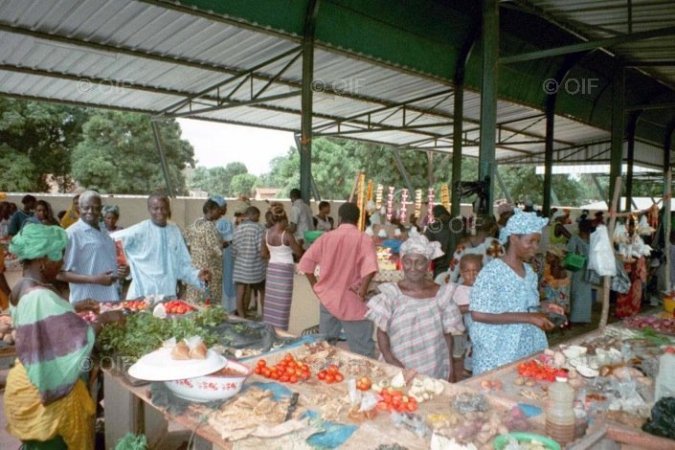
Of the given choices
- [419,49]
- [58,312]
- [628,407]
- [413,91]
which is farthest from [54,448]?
[413,91]

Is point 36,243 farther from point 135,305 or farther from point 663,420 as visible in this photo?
point 663,420

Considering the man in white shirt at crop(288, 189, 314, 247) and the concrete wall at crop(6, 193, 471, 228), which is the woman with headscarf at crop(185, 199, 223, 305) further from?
the concrete wall at crop(6, 193, 471, 228)

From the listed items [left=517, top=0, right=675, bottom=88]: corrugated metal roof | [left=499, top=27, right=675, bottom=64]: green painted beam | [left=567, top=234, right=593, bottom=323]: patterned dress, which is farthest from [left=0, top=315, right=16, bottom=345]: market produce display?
[left=567, top=234, right=593, bottom=323]: patterned dress

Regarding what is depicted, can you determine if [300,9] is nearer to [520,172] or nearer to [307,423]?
[307,423]

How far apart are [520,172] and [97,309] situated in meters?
Result: 31.4

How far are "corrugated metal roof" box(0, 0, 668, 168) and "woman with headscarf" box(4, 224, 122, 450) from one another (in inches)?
195

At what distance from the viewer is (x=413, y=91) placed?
12.3 m

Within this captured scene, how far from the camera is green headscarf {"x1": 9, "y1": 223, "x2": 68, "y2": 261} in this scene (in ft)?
8.43

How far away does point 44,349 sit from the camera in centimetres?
251

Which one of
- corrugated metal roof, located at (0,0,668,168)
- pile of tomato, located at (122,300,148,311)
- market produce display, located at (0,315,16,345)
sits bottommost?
market produce display, located at (0,315,16,345)

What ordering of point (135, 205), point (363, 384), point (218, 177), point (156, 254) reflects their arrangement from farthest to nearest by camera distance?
point (218, 177) → point (135, 205) → point (156, 254) → point (363, 384)

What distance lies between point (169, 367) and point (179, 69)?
790 centimetres

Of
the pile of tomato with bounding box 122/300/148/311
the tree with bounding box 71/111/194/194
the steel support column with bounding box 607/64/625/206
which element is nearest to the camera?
the pile of tomato with bounding box 122/300/148/311

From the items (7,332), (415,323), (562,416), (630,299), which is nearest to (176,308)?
(7,332)
